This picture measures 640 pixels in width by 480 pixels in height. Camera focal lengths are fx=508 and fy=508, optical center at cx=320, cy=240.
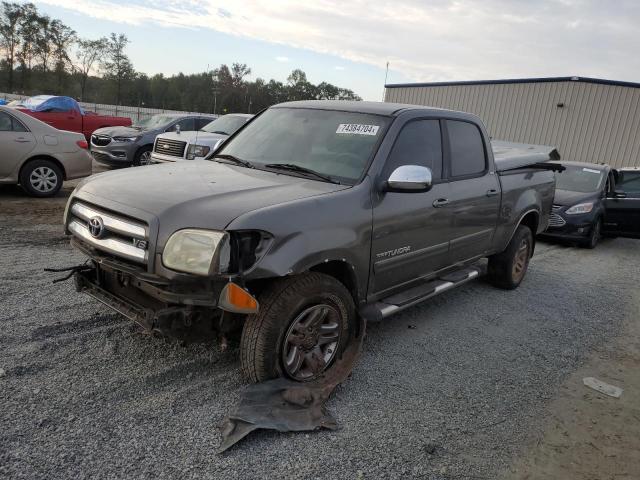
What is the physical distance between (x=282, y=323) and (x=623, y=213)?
30.1 feet

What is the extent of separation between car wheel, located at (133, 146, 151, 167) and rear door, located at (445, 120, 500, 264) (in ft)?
31.7

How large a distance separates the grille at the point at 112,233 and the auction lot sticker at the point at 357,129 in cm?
182

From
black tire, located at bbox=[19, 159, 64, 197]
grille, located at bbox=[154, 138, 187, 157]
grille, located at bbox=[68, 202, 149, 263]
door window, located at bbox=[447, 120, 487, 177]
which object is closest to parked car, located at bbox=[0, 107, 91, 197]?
black tire, located at bbox=[19, 159, 64, 197]

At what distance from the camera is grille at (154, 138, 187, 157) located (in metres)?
11.0

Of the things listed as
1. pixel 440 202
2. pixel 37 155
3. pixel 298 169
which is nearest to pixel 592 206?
pixel 440 202

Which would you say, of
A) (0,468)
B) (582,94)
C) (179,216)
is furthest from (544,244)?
(582,94)

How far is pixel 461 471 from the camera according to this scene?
2783 mm

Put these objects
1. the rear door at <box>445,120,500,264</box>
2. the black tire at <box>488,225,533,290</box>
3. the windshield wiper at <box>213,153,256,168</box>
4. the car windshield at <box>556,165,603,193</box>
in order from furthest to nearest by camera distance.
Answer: the car windshield at <box>556,165,603,193</box> < the black tire at <box>488,225,533,290</box> < the rear door at <box>445,120,500,264</box> < the windshield wiper at <box>213,153,256,168</box>

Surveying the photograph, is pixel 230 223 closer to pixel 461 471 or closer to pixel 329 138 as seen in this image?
pixel 329 138

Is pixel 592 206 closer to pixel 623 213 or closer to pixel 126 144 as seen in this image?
pixel 623 213

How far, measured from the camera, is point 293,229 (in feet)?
9.96

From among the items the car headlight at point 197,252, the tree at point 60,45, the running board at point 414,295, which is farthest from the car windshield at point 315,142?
the tree at point 60,45

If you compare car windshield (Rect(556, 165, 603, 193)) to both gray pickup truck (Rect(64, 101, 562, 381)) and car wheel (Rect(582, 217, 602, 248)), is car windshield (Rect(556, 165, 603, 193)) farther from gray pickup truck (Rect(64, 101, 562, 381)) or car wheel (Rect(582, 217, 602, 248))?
gray pickup truck (Rect(64, 101, 562, 381))

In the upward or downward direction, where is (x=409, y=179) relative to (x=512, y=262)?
upward
